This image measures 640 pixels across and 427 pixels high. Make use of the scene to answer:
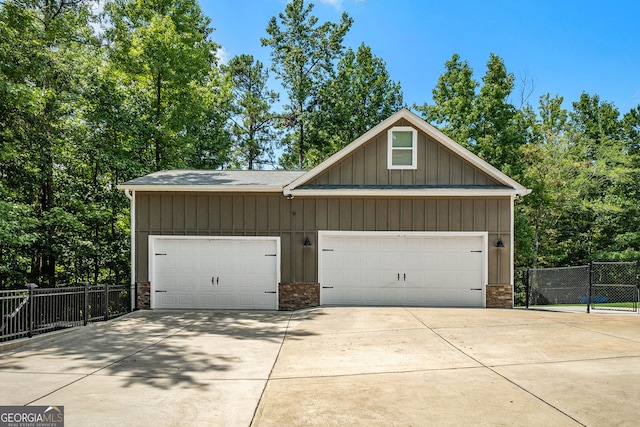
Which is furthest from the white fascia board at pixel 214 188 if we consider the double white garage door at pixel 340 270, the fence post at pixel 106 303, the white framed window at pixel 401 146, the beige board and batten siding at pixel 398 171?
the white framed window at pixel 401 146

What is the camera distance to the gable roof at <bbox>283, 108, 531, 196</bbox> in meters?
11.2

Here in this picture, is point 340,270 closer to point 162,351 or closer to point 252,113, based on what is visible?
point 162,351

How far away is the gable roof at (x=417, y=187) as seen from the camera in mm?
Answer: 11242

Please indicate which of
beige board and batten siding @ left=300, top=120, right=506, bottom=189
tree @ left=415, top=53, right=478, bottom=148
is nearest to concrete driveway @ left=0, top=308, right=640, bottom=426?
beige board and batten siding @ left=300, top=120, right=506, bottom=189

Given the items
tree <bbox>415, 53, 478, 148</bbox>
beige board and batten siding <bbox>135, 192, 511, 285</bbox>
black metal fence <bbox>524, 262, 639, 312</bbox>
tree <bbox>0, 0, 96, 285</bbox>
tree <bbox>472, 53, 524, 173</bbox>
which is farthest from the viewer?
tree <bbox>415, 53, 478, 148</bbox>

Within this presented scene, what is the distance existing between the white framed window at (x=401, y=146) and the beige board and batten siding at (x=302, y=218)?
1.10 meters

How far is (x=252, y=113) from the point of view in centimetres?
2834

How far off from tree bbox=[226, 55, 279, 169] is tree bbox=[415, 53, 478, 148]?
10520 mm

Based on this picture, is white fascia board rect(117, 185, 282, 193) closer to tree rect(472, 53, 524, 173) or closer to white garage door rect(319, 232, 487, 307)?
white garage door rect(319, 232, 487, 307)

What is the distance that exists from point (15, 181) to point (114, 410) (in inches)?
541

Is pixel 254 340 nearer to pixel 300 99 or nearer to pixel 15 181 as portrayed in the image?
pixel 15 181

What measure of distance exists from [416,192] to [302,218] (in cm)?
329

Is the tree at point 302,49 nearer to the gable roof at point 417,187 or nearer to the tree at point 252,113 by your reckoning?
the tree at point 252,113

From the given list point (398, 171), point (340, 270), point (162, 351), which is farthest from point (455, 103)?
point (162, 351)
